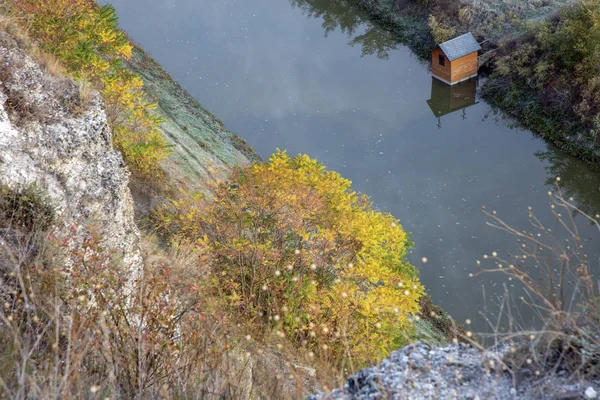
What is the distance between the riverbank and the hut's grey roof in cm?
214

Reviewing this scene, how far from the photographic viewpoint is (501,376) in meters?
7.89

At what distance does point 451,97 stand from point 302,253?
82.5 ft

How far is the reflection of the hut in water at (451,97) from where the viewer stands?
3612 cm

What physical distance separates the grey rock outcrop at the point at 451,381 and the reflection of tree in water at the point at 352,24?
35.2 m

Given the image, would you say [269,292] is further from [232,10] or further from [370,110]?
[232,10]

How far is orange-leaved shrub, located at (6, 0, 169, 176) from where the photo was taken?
693 inches

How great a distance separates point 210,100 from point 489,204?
17.7m

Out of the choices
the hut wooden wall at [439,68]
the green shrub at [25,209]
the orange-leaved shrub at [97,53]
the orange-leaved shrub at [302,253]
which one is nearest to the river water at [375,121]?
the hut wooden wall at [439,68]

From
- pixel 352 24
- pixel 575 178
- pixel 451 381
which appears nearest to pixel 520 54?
pixel 575 178

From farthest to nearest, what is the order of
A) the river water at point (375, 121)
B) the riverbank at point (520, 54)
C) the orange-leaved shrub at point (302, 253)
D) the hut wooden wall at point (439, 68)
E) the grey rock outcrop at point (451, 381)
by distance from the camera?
1. the hut wooden wall at point (439, 68)
2. the riverbank at point (520, 54)
3. the river water at point (375, 121)
4. the orange-leaved shrub at point (302, 253)
5. the grey rock outcrop at point (451, 381)

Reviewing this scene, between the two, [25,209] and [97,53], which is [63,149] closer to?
[25,209]

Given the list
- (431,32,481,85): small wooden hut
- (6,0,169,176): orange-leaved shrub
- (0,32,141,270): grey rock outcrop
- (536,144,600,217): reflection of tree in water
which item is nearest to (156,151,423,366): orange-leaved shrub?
(0,32,141,270): grey rock outcrop

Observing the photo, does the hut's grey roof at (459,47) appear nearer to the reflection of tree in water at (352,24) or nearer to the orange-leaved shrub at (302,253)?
the reflection of tree in water at (352,24)

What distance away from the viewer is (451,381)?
316 inches
